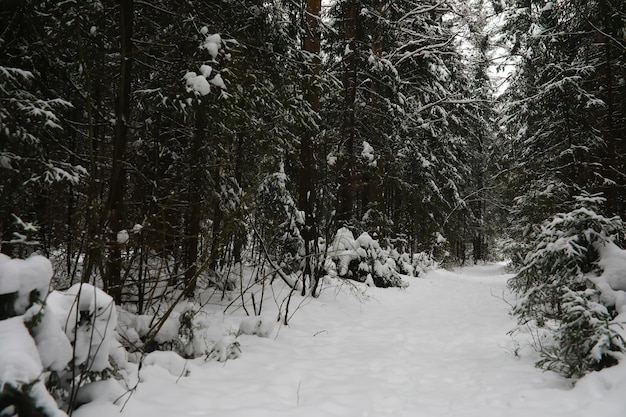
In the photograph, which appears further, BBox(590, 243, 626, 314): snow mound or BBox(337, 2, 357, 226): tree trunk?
BBox(337, 2, 357, 226): tree trunk

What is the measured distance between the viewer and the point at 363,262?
10250mm

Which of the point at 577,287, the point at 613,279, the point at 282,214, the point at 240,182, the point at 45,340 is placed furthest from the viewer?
the point at 282,214

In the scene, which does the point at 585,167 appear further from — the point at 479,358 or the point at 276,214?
the point at 276,214

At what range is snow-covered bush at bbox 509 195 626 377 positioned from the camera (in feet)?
11.9

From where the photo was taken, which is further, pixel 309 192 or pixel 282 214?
pixel 282 214

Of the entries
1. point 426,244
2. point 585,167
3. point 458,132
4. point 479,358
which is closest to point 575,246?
point 479,358

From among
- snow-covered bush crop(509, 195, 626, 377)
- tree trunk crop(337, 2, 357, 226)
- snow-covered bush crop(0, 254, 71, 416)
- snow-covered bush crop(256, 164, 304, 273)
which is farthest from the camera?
tree trunk crop(337, 2, 357, 226)

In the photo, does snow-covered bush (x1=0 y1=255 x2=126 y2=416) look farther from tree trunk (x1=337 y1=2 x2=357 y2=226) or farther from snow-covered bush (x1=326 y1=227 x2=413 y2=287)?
tree trunk (x1=337 y1=2 x2=357 y2=226)

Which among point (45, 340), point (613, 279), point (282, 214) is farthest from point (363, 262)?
point (45, 340)

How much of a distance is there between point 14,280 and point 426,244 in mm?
17078

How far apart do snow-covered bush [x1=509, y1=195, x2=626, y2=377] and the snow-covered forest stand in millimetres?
25

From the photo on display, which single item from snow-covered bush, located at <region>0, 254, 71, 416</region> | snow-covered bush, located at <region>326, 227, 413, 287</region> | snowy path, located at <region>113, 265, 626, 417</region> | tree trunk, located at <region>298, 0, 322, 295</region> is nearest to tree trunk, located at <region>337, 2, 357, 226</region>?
snow-covered bush, located at <region>326, 227, 413, 287</region>

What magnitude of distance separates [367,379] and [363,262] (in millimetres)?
6191

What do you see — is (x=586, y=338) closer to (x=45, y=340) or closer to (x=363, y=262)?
(x=45, y=340)
